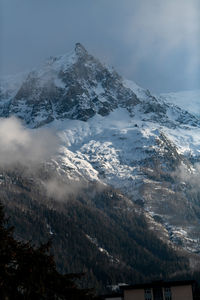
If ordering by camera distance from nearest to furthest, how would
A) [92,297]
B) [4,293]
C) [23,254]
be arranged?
[4,293] < [23,254] < [92,297]

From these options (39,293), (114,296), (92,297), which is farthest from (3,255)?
(114,296)

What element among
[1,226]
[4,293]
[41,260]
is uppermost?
[1,226]

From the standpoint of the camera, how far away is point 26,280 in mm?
22781

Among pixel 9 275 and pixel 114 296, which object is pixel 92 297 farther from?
pixel 114 296

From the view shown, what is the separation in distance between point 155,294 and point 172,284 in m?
2.95

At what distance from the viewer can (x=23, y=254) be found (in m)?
23.4

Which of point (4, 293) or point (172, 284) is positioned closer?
point (4, 293)

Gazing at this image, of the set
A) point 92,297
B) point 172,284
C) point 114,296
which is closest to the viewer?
point 92,297

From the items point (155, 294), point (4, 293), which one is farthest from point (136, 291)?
point (4, 293)

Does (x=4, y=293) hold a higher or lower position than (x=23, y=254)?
lower

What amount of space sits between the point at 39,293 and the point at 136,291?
46391mm

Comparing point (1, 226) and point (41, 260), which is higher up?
point (1, 226)

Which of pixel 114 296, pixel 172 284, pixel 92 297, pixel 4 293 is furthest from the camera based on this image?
pixel 114 296

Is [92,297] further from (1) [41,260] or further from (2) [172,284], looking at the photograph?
(2) [172,284]
